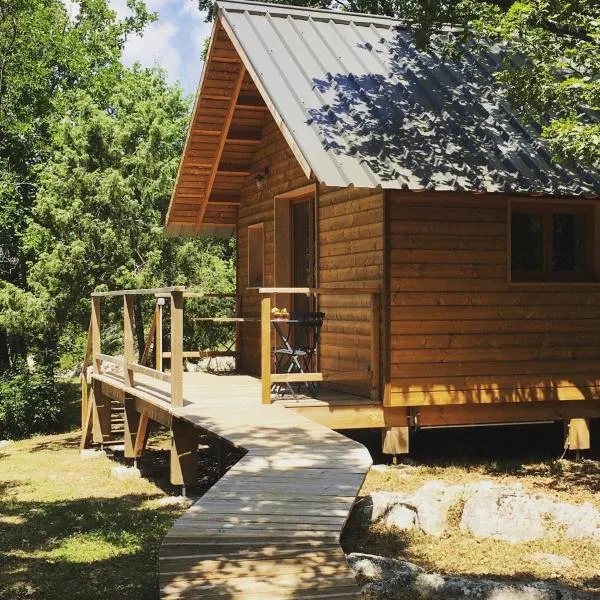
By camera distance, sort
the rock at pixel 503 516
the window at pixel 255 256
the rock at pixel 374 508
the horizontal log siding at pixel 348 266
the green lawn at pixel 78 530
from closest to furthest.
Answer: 1. the green lawn at pixel 78 530
2. the rock at pixel 503 516
3. the rock at pixel 374 508
4. the horizontal log siding at pixel 348 266
5. the window at pixel 255 256

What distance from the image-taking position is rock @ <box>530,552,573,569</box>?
648cm

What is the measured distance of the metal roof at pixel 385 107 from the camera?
31.8 feet

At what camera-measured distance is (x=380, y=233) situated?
1015cm

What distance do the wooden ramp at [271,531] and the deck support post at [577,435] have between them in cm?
459

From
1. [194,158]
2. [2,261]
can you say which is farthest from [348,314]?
[2,261]

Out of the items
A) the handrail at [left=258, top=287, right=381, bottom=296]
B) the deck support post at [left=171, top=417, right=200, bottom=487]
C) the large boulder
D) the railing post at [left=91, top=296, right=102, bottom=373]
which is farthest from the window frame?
the railing post at [left=91, top=296, right=102, bottom=373]

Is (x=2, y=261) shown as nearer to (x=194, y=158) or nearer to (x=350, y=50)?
(x=194, y=158)

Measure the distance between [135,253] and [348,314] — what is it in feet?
26.3

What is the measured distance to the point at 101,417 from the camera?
15.4m

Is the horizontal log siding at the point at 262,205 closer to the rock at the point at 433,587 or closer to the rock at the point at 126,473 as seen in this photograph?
the rock at the point at 126,473

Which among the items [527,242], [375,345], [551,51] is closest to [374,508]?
[375,345]

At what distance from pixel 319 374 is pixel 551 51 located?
13.7 feet

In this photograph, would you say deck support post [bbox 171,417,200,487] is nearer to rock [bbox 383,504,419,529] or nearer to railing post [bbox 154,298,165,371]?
railing post [bbox 154,298,165,371]

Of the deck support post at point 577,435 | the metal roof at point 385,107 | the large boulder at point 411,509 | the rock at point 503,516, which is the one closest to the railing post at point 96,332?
Answer: the metal roof at point 385,107
